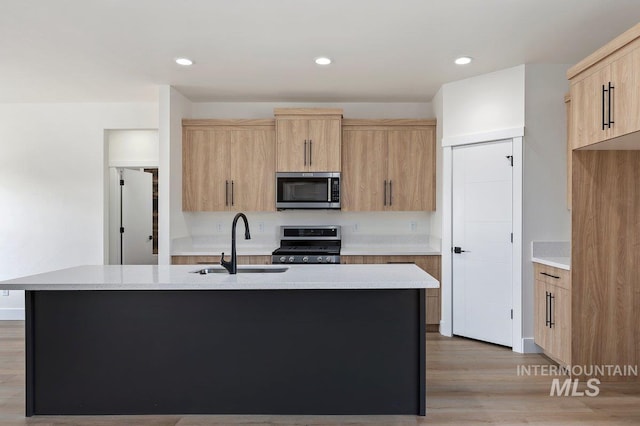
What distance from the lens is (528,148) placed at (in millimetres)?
3850

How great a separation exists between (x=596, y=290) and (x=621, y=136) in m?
1.16

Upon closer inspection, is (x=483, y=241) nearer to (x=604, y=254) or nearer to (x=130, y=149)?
(x=604, y=254)

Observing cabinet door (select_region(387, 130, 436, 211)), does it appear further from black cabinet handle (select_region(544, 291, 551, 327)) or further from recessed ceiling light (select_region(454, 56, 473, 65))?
black cabinet handle (select_region(544, 291, 551, 327))

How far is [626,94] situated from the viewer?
2.59m

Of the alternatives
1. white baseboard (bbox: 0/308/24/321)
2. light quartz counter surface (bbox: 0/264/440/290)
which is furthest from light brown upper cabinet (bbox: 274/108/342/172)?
white baseboard (bbox: 0/308/24/321)

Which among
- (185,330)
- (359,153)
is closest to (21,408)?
(185,330)

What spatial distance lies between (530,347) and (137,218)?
5035 millimetres

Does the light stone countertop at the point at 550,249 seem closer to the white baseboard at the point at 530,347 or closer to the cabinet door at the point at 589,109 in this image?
the white baseboard at the point at 530,347

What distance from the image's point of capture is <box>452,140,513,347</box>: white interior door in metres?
3.99

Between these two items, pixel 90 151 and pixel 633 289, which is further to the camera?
pixel 90 151

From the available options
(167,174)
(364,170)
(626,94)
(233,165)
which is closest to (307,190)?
(364,170)

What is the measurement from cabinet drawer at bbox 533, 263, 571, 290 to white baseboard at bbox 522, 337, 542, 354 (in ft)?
1.82

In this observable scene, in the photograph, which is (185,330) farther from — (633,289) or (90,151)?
(90,151)

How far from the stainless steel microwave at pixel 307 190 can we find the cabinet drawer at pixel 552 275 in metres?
2.04
